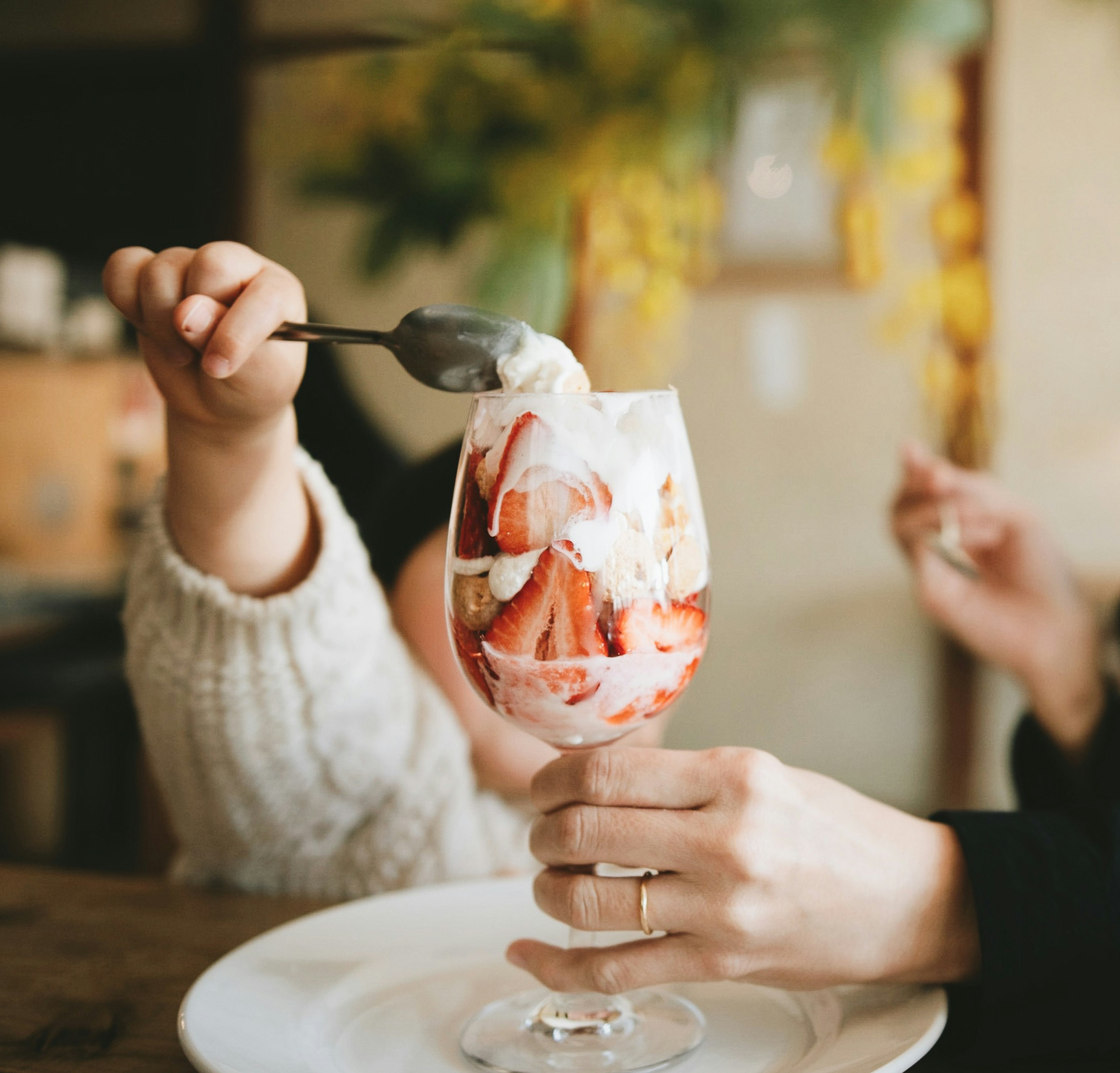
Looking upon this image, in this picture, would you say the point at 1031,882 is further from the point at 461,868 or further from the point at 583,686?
the point at 461,868

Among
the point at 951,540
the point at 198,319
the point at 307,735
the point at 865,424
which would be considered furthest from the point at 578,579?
the point at 865,424

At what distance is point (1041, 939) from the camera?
1.97ft

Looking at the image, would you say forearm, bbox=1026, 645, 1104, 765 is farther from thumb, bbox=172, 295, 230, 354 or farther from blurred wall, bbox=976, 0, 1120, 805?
blurred wall, bbox=976, 0, 1120, 805

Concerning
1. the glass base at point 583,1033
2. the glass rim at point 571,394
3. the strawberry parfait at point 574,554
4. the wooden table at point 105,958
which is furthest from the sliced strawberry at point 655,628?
the wooden table at point 105,958

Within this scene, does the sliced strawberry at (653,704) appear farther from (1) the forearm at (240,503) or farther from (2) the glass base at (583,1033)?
(1) the forearm at (240,503)

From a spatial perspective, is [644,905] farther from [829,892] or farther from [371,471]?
[371,471]

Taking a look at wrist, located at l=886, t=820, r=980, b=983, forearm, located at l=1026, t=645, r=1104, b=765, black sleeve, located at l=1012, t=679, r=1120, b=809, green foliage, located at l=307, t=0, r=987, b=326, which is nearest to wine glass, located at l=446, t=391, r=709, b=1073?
wrist, located at l=886, t=820, r=980, b=983

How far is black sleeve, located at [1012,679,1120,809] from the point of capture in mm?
1085

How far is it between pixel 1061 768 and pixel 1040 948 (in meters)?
0.57

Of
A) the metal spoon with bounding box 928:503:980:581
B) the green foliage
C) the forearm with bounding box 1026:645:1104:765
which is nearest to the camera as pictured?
the forearm with bounding box 1026:645:1104:765

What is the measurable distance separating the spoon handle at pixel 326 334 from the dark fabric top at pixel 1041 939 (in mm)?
448

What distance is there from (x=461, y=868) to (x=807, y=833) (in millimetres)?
499

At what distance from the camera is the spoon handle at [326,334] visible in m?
0.59

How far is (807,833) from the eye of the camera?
1.91 ft
